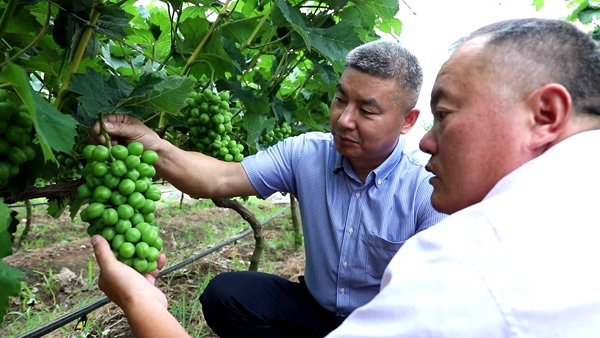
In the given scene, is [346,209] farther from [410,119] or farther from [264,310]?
[264,310]

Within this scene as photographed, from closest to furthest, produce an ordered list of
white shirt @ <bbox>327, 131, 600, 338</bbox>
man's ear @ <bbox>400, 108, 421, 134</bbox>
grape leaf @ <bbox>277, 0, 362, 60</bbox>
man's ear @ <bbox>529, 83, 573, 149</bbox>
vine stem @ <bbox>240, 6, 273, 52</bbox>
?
1. white shirt @ <bbox>327, 131, 600, 338</bbox>
2. man's ear @ <bbox>529, 83, 573, 149</bbox>
3. grape leaf @ <bbox>277, 0, 362, 60</bbox>
4. vine stem @ <bbox>240, 6, 273, 52</bbox>
5. man's ear @ <bbox>400, 108, 421, 134</bbox>

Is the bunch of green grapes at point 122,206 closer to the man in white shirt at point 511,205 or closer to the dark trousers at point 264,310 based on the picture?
the man in white shirt at point 511,205

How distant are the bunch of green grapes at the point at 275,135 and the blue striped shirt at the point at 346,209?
0.26 meters

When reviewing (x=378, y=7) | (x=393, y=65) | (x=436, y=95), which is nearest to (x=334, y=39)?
(x=393, y=65)

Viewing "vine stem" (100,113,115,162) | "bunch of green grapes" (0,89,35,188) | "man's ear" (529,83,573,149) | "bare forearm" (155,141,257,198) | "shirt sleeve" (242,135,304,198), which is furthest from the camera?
"shirt sleeve" (242,135,304,198)

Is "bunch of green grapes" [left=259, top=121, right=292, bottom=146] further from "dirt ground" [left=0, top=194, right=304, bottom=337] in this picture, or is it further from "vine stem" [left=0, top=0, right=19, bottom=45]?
"vine stem" [left=0, top=0, right=19, bottom=45]

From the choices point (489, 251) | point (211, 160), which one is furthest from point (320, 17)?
point (489, 251)

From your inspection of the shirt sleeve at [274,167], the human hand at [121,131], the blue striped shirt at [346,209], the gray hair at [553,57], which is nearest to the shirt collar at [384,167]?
the blue striped shirt at [346,209]

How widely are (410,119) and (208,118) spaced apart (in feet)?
3.48

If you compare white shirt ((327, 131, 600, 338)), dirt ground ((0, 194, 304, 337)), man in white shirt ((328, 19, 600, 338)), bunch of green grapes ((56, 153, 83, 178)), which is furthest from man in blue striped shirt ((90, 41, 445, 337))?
white shirt ((327, 131, 600, 338))

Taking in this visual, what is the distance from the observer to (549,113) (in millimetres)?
1104

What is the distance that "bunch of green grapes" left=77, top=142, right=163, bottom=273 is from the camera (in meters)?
1.34

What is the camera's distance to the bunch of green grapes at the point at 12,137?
1254 millimetres

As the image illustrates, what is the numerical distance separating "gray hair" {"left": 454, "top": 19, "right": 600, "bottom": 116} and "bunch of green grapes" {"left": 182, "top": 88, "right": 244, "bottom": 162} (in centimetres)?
121
